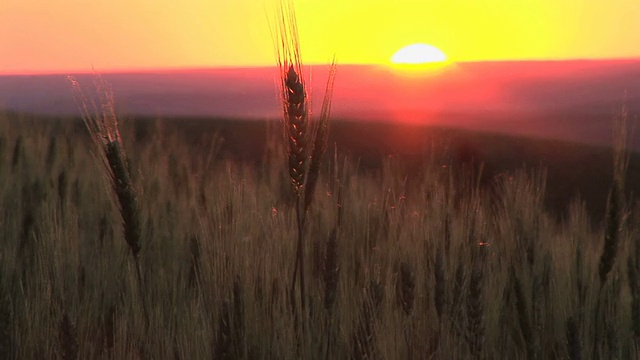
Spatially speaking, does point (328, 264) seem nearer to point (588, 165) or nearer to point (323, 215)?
point (323, 215)

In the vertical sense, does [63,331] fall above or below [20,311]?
above

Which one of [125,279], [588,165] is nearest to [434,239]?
[125,279]

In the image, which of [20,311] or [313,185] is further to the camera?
[20,311]

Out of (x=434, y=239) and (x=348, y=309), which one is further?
(x=434, y=239)

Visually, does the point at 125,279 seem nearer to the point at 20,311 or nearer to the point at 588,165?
the point at 20,311

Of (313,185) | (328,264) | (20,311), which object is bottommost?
(20,311)

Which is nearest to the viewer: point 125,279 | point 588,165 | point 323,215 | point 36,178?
point 125,279

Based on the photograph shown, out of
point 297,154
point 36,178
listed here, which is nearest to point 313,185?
point 297,154

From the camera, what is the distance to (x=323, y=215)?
3.41 metres

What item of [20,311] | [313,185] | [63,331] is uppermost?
[313,185]

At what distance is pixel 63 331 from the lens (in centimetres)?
153

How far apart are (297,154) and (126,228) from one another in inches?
19.0

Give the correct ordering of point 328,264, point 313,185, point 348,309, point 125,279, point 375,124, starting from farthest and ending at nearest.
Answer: point 375,124 < point 125,279 < point 348,309 < point 313,185 < point 328,264

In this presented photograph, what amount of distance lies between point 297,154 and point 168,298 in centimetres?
88
